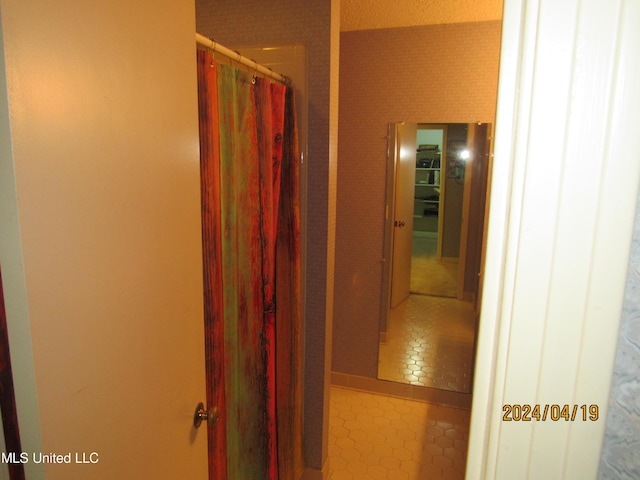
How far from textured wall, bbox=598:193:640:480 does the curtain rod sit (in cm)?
110

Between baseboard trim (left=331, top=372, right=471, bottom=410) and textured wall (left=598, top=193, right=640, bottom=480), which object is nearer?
textured wall (left=598, top=193, right=640, bottom=480)

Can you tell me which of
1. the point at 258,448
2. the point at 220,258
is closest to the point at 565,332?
the point at 220,258

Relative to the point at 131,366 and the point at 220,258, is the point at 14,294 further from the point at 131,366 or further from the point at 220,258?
the point at 220,258

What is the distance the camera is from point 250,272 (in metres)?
1.40

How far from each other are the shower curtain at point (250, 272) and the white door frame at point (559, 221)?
866 mm

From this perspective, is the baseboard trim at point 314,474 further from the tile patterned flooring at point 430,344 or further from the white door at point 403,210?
the white door at point 403,210

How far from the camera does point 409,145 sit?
2.57 m

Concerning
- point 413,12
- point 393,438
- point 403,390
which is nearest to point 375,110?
point 413,12

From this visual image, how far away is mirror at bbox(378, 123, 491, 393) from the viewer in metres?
2.51

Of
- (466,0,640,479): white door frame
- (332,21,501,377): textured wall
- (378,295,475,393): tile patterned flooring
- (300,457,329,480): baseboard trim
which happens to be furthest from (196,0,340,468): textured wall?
(466,0,640,479): white door frame

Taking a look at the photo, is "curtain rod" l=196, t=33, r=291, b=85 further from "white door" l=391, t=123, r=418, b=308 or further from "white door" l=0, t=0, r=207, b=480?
"white door" l=391, t=123, r=418, b=308

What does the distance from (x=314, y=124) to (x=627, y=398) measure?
155cm

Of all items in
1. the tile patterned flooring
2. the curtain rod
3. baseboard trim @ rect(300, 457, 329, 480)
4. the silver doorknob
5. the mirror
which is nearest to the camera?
the silver doorknob
